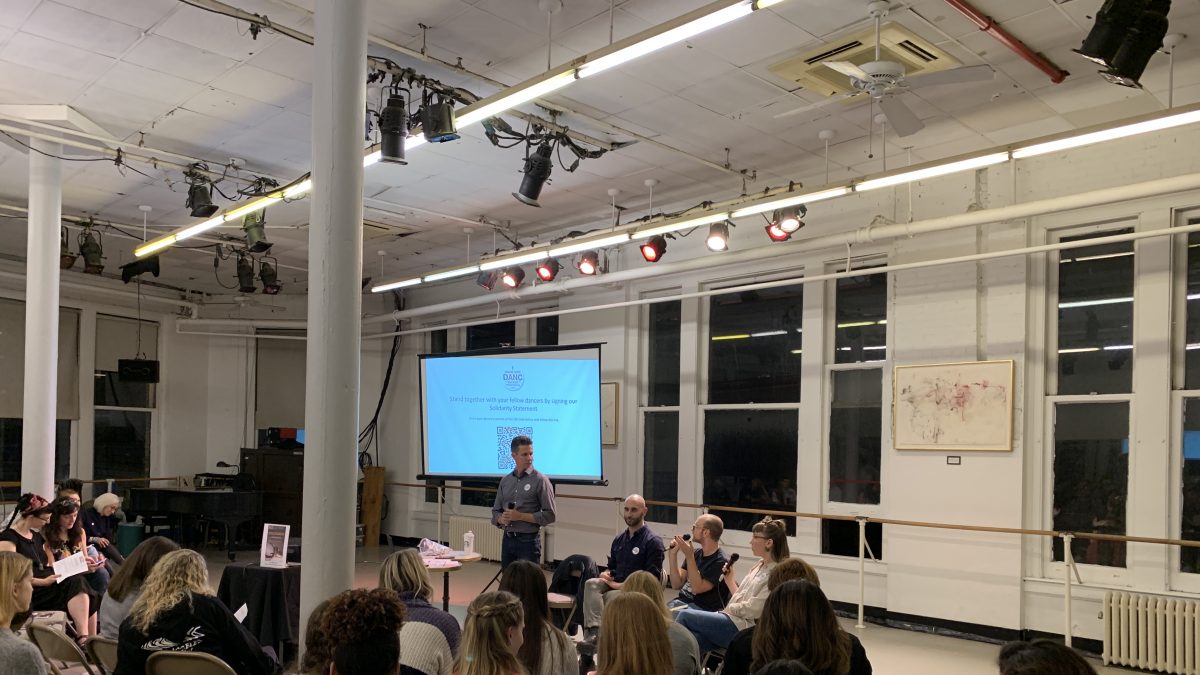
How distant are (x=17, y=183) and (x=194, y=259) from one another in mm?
3247

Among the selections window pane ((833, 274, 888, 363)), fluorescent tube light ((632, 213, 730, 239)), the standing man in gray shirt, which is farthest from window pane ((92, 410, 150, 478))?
window pane ((833, 274, 888, 363))

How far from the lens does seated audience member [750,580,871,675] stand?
125 inches

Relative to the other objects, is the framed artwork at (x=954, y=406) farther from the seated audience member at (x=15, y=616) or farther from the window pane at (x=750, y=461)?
the seated audience member at (x=15, y=616)

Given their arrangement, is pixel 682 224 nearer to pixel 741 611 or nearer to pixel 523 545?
pixel 523 545

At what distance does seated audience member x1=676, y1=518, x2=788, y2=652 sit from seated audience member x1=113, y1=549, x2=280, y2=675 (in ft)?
7.12

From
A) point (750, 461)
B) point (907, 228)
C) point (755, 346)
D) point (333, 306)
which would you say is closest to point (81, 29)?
point (333, 306)

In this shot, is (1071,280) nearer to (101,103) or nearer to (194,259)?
(101,103)

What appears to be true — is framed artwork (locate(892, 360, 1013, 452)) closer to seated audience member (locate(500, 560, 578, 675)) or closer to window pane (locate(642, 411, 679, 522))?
window pane (locate(642, 411, 679, 522))

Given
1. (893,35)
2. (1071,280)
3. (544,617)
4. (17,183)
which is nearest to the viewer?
(544,617)

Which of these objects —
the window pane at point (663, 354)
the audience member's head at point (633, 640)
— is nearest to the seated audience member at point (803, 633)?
the audience member's head at point (633, 640)

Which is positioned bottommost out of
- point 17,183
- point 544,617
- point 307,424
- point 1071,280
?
point 544,617

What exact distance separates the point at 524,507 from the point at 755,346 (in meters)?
3.18

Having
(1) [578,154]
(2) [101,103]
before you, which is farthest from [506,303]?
(2) [101,103]

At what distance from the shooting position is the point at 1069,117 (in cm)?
692
